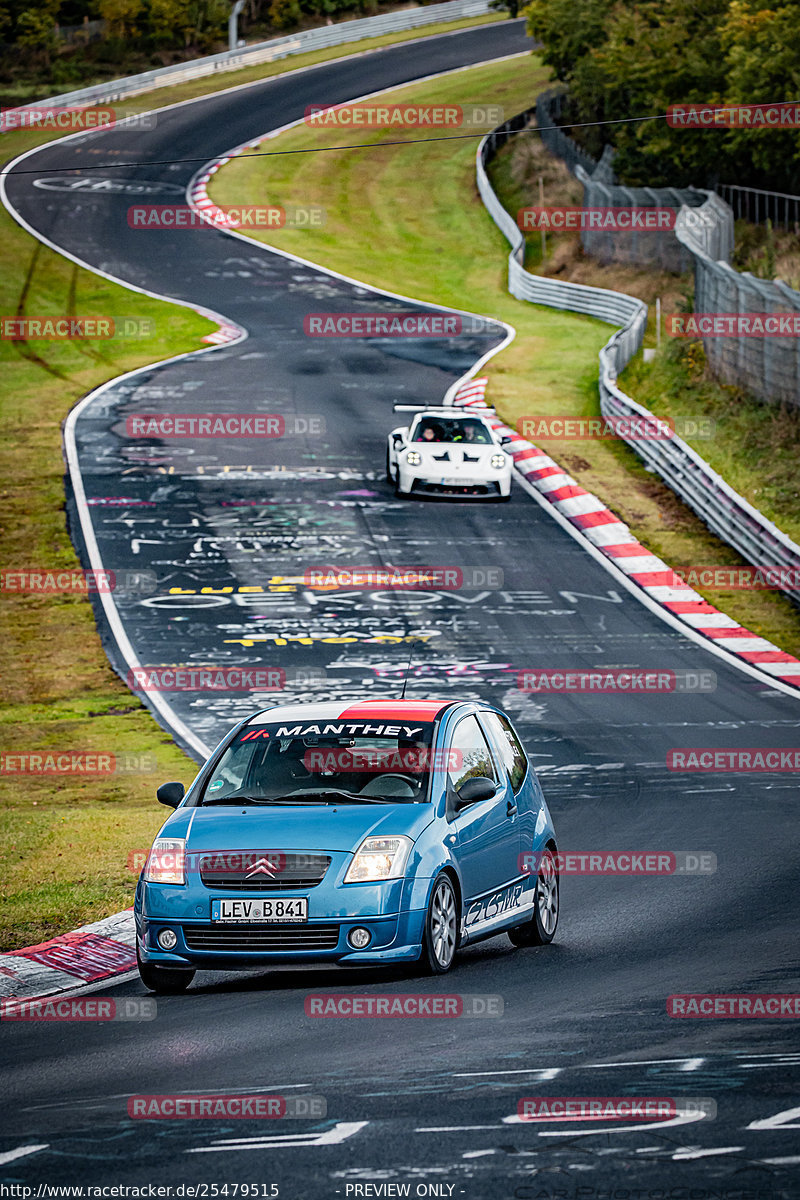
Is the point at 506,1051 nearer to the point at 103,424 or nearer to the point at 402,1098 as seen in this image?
the point at 402,1098

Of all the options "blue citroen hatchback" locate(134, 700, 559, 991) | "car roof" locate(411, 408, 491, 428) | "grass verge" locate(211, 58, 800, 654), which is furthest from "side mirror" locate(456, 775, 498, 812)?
"car roof" locate(411, 408, 491, 428)

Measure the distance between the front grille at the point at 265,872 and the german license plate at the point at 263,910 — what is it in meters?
0.07

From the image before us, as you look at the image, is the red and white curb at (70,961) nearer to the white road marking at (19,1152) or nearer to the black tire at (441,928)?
the black tire at (441,928)

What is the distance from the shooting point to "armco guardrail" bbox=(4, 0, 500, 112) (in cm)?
7725

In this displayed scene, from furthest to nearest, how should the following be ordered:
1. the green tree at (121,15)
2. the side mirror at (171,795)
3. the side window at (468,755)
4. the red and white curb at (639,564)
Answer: the green tree at (121,15), the red and white curb at (639,564), the side window at (468,755), the side mirror at (171,795)

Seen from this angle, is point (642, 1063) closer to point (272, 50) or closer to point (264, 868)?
point (264, 868)

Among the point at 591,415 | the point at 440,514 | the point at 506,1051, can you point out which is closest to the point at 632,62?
the point at 591,415

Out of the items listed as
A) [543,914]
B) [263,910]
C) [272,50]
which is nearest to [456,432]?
[543,914]

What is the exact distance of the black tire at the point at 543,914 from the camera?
35.3 feet

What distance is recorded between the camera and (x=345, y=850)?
30.3ft

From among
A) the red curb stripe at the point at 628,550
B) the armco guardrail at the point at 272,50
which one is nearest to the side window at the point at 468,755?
the red curb stripe at the point at 628,550

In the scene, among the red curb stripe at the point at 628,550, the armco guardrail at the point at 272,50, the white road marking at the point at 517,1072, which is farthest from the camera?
the armco guardrail at the point at 272,50

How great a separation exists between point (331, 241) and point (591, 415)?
24494mm

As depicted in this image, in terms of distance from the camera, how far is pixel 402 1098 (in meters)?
6.90
